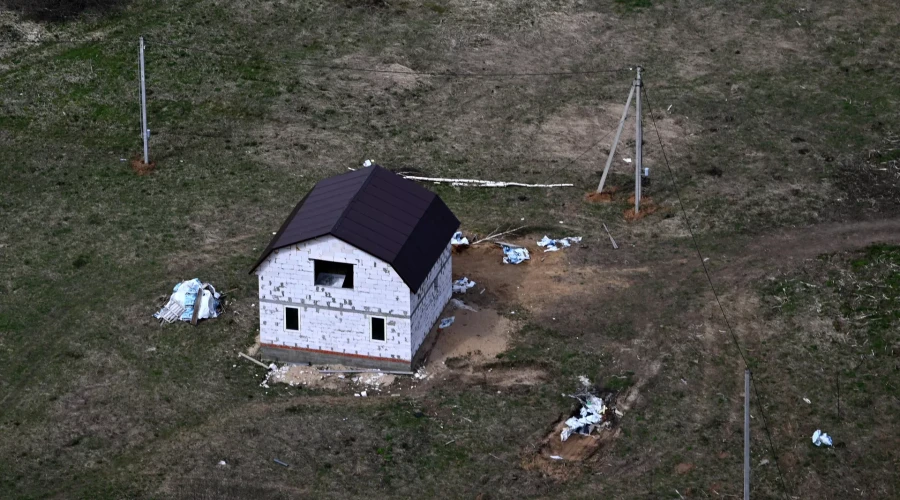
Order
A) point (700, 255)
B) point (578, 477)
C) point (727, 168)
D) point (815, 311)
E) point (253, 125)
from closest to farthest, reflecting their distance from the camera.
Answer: point (578, 477), point (815, 311), point (700, 255), point (727, 168), point (253, 125)

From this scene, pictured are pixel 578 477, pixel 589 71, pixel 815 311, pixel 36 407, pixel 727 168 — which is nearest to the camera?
pixel 578 477

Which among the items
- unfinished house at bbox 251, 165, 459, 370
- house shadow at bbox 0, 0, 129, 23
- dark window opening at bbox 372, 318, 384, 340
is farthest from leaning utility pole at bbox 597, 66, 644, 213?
house shadow at bbox 0, 0, 129, 23

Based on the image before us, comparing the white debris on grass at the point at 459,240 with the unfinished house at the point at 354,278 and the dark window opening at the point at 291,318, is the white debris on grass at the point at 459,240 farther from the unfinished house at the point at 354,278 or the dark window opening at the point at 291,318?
the dark window opening at the point at 291,318

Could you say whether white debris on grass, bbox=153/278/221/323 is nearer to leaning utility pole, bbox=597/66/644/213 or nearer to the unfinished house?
the unfinished house

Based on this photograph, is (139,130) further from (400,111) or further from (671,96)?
(671,96)

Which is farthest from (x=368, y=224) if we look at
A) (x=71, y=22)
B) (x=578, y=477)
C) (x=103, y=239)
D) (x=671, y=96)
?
(x=71, y=22)

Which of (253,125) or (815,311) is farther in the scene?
(253,125)

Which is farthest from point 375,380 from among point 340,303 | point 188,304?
point 188,304

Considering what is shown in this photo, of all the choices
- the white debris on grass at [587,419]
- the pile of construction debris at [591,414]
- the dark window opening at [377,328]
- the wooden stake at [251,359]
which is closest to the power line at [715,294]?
the pile of construction debris at [591,414]
